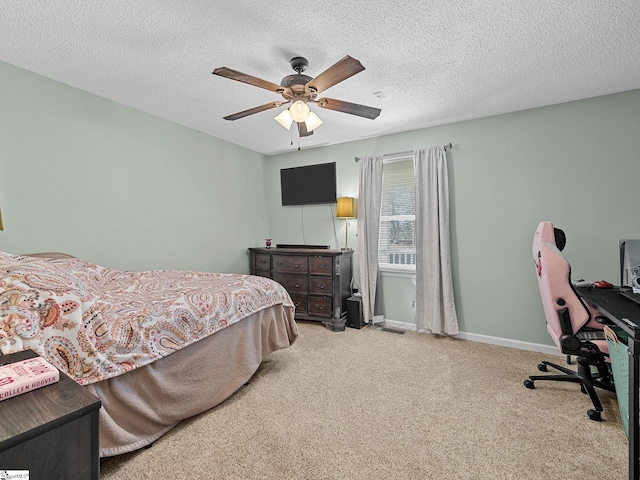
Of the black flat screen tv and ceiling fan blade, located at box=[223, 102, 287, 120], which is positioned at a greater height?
ceiling fan blade, located at box=[223, 102, 287, 120]

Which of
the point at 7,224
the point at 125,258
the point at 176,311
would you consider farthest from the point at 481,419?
the point at 7,224

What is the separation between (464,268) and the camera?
3.40 meters

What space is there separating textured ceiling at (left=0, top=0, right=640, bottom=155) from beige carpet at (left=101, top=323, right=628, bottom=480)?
2413 mm

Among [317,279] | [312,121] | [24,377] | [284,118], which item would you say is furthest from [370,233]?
[24,377]

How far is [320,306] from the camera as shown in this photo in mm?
3783

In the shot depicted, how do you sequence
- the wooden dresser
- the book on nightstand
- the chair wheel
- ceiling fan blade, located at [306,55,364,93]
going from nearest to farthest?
the book on nightstand < ceiling fan blade, located at [306,55,364,93] < the chair wheel < the wooden dresser

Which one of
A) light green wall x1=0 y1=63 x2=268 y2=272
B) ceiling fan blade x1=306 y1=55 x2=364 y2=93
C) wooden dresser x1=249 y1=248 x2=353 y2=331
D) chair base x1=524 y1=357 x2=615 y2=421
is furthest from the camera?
wooden dresser x1=249 y1=248 x2=353 y2=331

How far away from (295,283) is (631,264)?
3.11 m

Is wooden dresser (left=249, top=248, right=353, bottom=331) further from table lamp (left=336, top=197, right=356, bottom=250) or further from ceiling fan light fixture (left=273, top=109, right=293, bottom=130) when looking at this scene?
ceiling fan light fixture (left=273, top=109, right=293, bottom=130)

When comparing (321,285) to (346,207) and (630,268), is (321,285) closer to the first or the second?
(346,207)

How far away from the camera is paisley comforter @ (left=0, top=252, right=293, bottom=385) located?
133 centimetres

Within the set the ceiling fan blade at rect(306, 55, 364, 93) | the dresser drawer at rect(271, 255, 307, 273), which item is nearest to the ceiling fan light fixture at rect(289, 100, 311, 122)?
the ceiling fan blade at rect(306, 55, 364, 93)

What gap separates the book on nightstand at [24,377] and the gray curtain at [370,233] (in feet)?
10.6

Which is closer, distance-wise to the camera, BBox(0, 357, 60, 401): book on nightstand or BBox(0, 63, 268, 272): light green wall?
BBox(0, 357, 60, 401): book on nightstand
